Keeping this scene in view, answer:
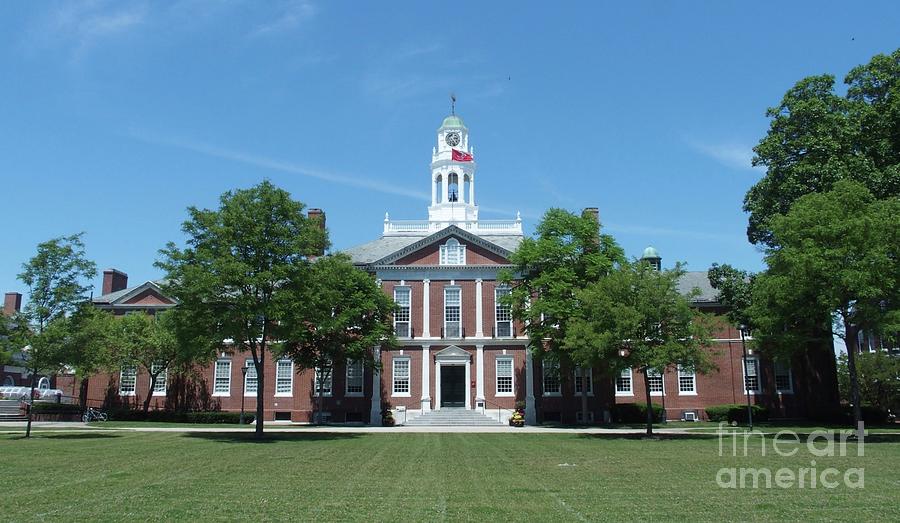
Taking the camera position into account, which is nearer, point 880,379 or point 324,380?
point 324,380

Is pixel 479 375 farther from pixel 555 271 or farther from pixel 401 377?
pixel 555 271

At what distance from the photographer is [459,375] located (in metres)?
43.9

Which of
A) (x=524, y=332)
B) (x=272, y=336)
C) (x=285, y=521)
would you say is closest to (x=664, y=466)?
(x=285, y=521)

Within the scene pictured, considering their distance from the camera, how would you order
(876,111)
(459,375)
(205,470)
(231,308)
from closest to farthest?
(205,470) < (231,308) < (876,111) < (459,375)

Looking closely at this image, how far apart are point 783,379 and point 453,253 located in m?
22.4

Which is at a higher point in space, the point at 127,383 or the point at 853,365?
the point at 853,365

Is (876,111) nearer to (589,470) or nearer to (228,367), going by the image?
(589,470)

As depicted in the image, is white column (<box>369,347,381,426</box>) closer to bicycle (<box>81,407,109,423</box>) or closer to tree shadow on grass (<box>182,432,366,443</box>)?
tree shadow on grass (<box>182,432,366,443</box>)

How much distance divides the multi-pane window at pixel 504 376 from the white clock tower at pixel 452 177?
48.5 feet

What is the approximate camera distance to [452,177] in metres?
56.6

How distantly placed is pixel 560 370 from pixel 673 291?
13365 millimetres

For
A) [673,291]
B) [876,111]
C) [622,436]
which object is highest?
[876,111]

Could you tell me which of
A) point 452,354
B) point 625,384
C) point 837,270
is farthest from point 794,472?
point 625,384

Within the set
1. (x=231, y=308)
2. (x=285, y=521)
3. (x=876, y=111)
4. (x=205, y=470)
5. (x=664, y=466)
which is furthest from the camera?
(x=876, y=111)
